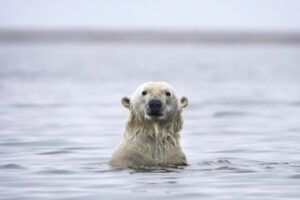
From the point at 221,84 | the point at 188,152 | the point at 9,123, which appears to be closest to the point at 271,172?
the point at 188,152

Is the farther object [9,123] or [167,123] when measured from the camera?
[9,123]

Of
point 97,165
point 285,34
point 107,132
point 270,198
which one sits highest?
point 285,34

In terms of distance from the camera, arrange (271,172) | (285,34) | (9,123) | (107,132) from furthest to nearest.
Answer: (285,34) → (9,123) → (107,132) → (271,172)

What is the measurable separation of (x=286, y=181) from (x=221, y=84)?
22.7 m

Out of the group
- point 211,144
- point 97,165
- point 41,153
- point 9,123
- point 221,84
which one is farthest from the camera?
point 221,84

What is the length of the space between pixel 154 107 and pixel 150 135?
54cm

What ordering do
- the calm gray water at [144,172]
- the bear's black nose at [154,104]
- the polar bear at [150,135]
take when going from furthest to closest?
the polar bear at [150,135] < the bear's black nose at [154,104] < the calm gray water at [144,172]

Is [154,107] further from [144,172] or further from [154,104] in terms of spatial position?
[144,172]

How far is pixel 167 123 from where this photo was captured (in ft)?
35.8

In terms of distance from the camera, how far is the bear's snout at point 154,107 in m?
10.5

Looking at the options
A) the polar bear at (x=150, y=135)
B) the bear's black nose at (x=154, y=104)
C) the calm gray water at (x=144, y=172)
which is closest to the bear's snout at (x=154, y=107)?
the bear's black nose at (x=154, y=104)

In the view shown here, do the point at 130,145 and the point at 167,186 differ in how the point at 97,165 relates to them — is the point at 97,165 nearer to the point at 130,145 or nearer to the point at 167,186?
the point at 130,145

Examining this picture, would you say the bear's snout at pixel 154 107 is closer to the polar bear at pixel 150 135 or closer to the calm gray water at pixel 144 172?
the polar bear at pixel 150 135

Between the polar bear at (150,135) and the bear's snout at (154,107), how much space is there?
17 cm
